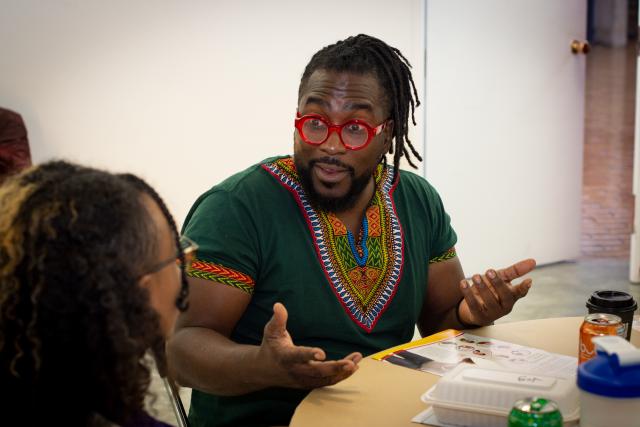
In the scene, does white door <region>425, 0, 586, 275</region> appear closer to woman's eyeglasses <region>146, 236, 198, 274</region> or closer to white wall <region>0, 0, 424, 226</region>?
white wall <region>0, 0, 424, 226</region>

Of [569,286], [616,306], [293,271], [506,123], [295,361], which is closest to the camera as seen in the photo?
[295,361]

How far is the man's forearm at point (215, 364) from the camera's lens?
57.9 inches

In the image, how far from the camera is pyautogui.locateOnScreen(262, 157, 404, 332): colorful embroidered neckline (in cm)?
182

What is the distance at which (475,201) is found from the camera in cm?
537

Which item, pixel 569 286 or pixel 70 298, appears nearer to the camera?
pixel 70 298

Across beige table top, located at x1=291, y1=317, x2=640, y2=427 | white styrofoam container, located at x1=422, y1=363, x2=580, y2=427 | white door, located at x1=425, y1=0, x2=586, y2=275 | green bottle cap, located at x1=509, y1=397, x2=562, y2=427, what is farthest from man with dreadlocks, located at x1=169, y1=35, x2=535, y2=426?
white door, located at x1=425, y1=0, x2=586, y2=275

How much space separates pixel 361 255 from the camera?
1877mm

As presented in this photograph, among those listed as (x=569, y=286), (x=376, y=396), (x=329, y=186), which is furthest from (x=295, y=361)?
(x=569, y=286)

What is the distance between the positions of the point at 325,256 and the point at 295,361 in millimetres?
510

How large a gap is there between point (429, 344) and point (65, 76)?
119 inches

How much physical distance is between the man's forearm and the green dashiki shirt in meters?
0.13

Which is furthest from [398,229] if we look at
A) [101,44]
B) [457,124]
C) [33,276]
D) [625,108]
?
[625,108]

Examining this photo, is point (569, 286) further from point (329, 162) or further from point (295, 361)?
point (295, 361)

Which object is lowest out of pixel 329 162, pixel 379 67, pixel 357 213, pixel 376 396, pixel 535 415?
pixel 376 396
